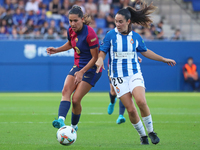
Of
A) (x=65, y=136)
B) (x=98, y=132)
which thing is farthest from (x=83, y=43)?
(x=98, y=132)

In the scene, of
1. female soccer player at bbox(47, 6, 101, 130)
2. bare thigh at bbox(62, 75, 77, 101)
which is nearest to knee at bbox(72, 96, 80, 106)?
female soccer player at bbox(47, 6, 101, 130)

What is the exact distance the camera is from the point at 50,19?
66.8ft

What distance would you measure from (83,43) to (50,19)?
14.7 meters

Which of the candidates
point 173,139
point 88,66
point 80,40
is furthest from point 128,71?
point 173,139

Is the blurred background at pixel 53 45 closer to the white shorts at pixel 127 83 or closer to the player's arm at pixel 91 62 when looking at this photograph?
→ the player's arm at pixel 91 62

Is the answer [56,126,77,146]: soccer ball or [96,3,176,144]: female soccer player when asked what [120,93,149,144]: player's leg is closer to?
[96,3,176,144]: female soccer player

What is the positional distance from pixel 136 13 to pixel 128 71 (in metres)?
1.14

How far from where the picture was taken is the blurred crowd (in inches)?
763

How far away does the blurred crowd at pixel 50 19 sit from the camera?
19391mm

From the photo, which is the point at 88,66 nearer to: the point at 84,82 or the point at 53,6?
the point at 84,82

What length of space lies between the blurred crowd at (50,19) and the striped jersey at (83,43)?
12.4 meters

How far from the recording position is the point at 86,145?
5613mm

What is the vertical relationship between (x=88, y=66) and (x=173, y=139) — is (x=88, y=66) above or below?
above

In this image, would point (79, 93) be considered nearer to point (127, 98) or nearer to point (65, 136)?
point (127, 98)
